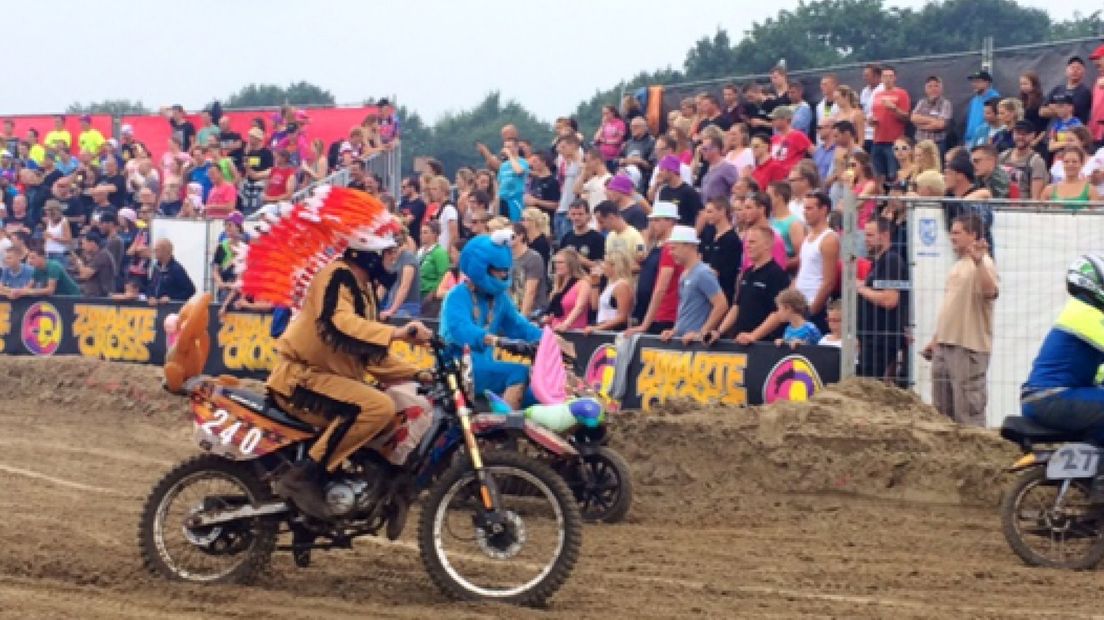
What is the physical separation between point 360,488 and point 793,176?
795cm

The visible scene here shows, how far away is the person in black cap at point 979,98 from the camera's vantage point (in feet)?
57.9

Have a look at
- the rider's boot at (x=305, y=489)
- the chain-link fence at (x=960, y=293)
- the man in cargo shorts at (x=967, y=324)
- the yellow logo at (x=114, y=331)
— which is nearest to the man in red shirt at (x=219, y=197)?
the yellow logo at (x=114, y=331)

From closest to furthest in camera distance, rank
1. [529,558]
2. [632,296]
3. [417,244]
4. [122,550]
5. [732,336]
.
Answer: [529,558]
[122,550]
[732,336]
[632,296]
[417,244]

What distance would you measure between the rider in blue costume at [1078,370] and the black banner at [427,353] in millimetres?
3190

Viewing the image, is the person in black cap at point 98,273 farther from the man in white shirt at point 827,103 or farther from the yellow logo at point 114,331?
the man in white shirt at point 827,103

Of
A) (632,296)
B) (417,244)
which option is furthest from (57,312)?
(632,296)

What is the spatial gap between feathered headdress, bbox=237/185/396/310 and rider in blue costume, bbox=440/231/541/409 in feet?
7.45

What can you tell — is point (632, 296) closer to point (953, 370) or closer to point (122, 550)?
point (953, 370)

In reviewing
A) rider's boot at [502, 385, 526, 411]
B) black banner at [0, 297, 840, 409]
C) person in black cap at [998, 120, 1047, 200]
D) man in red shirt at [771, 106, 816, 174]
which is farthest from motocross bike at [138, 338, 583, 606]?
man in red shirt at [771, 106, 816, 174]

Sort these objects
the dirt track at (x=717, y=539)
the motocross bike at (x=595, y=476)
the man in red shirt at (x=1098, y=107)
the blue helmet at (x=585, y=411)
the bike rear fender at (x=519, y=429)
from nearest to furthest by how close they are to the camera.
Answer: the dirt track at (x=717, y=539), the bike rear fender at (x=519, y=429), the blue helmet at (x=585, y=411), the motocross bike at (x=595, y=476), the man in red shirt at (x=1098, y=107)

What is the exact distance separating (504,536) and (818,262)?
6.35m

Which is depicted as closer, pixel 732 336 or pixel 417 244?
pixel 732 336

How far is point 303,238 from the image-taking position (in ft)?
30.2

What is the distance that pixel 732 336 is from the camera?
14.2m
